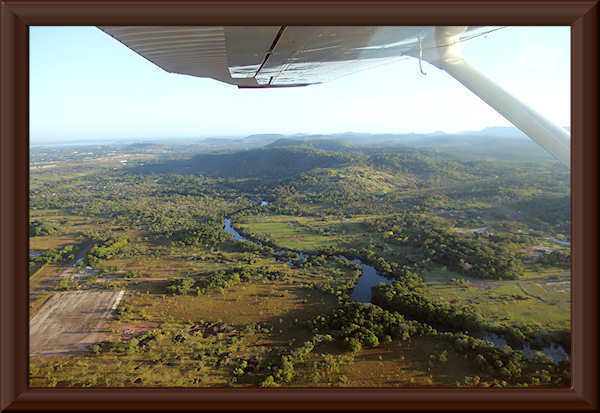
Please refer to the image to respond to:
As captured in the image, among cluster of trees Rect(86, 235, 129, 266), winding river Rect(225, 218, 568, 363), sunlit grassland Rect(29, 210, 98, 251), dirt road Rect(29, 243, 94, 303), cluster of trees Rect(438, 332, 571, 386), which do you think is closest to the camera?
cluster of trees Rect(438, 332, 571, 386)

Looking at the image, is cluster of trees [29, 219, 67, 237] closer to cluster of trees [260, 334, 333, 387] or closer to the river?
the river

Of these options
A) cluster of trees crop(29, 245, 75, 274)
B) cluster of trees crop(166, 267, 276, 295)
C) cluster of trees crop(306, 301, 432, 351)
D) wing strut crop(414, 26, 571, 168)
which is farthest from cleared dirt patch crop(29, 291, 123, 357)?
wing strut crop(414, 26, 571, 168)

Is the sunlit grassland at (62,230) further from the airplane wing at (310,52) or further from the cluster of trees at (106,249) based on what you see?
the airplane wing at (310,52)

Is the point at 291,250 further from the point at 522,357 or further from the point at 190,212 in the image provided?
the point at 190,212

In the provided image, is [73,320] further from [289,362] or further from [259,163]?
[259,163]

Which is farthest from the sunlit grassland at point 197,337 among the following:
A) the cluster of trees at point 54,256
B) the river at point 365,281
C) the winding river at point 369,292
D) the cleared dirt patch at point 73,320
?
the cluster of trees at point 54,256

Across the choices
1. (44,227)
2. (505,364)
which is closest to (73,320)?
(505,364)

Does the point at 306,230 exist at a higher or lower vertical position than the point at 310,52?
lower
